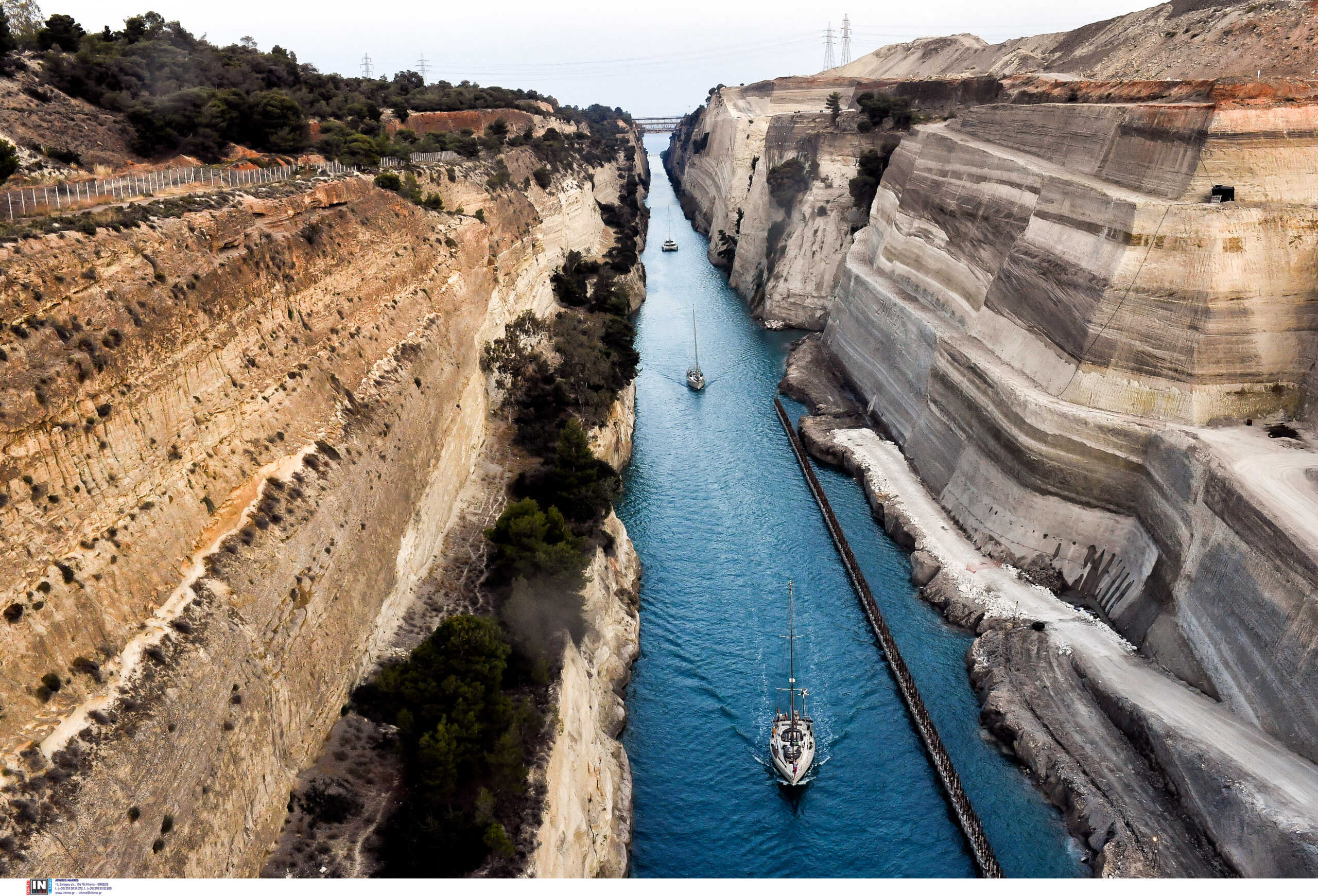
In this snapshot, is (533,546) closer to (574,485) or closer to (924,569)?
(574,485)

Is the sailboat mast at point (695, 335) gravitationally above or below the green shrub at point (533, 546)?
below

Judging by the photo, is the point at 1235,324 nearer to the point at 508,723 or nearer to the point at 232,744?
the point at 508,723

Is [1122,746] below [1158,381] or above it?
below

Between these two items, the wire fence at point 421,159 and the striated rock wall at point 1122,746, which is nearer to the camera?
the striated rock wall at point 1122,746

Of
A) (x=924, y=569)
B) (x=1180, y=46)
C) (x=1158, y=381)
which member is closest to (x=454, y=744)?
(x=924, y=569)

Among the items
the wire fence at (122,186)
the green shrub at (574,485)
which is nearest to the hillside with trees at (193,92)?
the wire fence at (122,186)

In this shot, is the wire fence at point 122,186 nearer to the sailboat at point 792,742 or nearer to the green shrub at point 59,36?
the green shrub at point 59,36

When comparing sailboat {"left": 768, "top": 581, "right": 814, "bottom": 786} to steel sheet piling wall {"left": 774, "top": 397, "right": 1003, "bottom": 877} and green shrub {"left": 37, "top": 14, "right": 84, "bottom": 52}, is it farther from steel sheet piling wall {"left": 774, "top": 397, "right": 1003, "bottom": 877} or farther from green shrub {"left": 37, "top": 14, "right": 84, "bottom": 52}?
green shrub {"left": 37, "top": 14, "right": 84, "bottom": 52}
